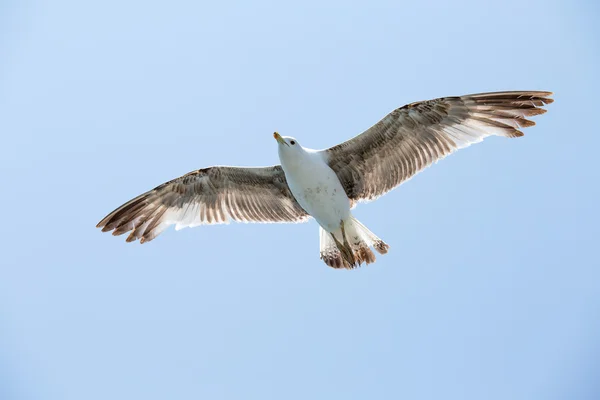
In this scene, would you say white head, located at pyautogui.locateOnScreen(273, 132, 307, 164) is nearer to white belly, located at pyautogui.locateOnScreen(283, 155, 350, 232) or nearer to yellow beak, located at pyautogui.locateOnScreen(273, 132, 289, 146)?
yellow beak, located at pyautogui.locateOnScreen(273, 132, 289, 146)

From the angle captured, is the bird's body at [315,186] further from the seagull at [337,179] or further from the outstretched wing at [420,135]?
the outstretched wing at [420,135]

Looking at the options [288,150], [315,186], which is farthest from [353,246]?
[288,150]

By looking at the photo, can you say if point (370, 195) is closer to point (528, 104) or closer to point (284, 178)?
point (284, 178)

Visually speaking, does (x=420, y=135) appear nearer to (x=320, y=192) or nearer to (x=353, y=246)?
(x=320, y=192)

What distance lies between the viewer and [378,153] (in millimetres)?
10781

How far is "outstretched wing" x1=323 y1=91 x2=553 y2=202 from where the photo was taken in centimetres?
A: 1027

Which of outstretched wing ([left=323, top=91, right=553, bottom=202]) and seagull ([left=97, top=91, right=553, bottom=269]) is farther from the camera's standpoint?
seagull ([left=97, top=91, right=553, bottom=269])

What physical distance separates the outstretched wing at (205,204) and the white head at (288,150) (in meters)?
1.00

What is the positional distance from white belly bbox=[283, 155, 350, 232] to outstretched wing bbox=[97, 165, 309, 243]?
68 cm

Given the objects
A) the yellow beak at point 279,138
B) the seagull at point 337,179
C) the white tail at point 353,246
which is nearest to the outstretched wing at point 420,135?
the seagull at point 337,179

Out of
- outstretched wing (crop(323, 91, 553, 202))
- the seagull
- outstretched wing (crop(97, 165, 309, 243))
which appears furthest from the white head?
outstretched wing (crop(97, 165, 309, 243))

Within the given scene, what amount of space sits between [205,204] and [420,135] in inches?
136

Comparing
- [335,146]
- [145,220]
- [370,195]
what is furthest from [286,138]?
[145,220]

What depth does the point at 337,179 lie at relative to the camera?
10812 millimetres
